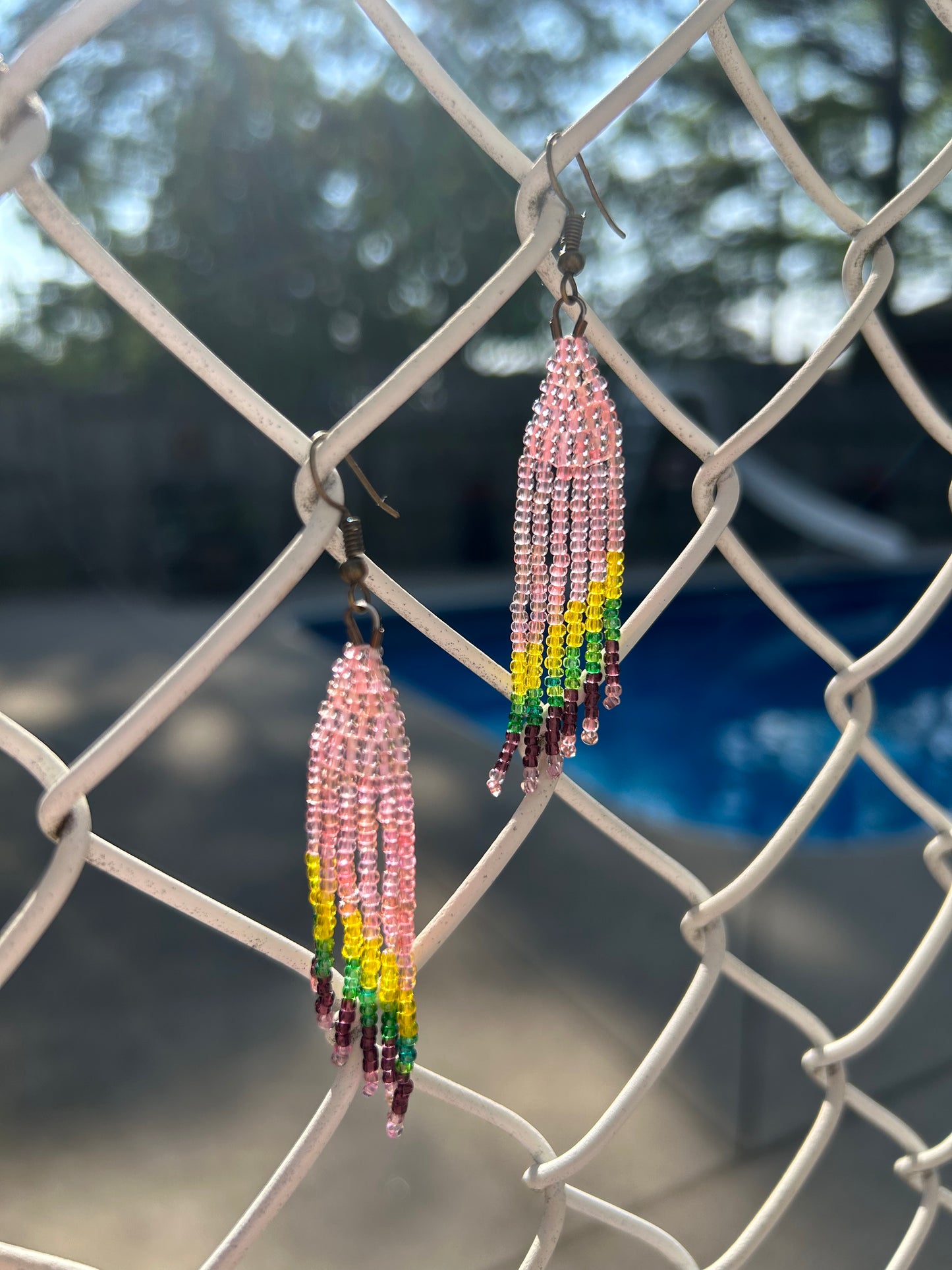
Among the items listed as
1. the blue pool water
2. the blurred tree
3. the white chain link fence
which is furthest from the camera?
the blurred tree

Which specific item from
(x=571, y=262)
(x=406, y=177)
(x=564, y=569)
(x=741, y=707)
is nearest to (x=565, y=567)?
(x=564, y=569)

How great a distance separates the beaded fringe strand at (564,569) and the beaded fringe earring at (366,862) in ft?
0.15

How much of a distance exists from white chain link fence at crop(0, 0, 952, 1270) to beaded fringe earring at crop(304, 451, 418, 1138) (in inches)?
0.7

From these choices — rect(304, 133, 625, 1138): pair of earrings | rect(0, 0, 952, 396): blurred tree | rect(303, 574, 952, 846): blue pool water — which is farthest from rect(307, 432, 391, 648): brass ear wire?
rect(0, 0, 952, 396): blurred tree

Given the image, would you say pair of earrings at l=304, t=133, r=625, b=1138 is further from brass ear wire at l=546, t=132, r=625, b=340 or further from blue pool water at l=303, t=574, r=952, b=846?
blue pool water at l=303, t=574, r=952, b=846

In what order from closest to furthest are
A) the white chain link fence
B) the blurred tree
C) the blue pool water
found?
the white chain link fence → the blue pool water → the blurred tree

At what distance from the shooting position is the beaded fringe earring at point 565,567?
0.34 meters

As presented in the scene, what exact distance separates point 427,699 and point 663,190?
4952 mm

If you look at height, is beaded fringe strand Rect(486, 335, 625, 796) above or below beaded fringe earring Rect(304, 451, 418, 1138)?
above

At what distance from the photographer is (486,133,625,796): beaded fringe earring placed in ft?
1.11

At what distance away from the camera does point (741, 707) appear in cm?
490

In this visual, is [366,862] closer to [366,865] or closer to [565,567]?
[366,865]

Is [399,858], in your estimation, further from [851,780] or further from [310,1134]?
[851,780]

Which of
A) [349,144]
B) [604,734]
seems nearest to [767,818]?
[604,734]
